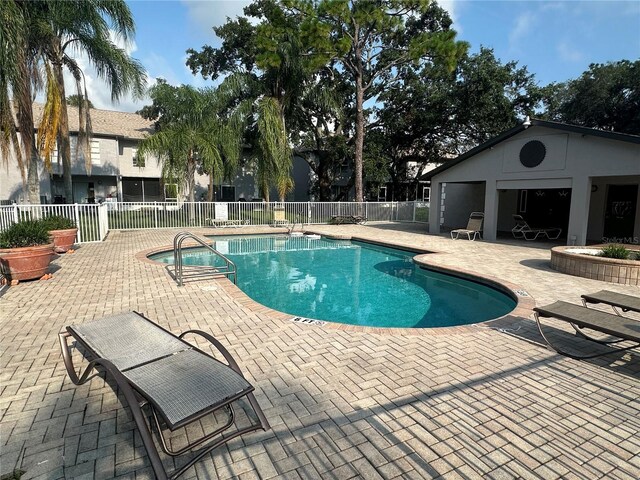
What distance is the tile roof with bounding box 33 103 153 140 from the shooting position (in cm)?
2311

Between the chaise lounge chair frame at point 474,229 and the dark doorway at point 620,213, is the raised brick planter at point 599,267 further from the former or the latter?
the dark doorway at point 620,213

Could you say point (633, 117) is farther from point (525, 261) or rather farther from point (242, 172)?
point (242, 172)

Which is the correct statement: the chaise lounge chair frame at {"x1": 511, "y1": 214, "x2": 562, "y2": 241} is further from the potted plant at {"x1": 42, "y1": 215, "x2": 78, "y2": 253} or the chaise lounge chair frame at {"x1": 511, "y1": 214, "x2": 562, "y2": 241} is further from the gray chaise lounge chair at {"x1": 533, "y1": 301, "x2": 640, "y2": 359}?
the potted plant at {"x1": 42, "y1": 215, "x2": 78, "y2": 253}

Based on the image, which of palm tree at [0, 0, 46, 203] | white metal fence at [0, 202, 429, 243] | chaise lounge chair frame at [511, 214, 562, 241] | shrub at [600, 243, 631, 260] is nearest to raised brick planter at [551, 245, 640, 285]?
shrub at [600, 243, 631, 260]

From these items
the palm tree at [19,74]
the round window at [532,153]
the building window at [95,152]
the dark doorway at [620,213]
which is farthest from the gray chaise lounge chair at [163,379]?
the building window at [95,152]

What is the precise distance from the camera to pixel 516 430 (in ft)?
8.44

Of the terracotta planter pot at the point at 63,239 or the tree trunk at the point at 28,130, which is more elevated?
the tree trunk at the point at 28,130

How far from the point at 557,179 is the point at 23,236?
46.0 feet

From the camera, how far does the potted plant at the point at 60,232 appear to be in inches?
368

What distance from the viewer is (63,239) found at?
9.55 meters

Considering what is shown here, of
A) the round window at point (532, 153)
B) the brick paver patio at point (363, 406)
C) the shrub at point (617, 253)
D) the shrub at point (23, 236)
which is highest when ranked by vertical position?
the round window at point (532, 153)

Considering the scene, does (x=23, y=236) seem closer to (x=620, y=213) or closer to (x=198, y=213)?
(x=198, y=213)

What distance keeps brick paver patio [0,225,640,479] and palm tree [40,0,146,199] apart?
8.78 metres

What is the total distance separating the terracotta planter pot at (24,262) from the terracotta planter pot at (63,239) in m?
3.07
